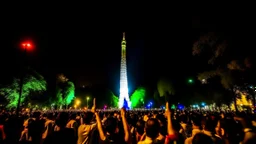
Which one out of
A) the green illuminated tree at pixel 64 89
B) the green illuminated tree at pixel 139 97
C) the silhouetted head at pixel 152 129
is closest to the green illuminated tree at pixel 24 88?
the green illuminated tree at pixel 64 89

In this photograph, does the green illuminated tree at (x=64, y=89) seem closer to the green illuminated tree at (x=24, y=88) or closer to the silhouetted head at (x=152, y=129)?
the green illuminated tree at (x=24, y=88)

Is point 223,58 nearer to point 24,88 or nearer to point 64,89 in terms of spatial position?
point 24,88

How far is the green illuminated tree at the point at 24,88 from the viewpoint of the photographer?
33469mm

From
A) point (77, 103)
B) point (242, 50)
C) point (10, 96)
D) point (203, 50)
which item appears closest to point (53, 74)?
point (10, 96)

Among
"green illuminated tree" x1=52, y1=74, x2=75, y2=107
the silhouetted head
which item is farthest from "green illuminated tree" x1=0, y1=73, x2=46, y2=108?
the silhouetted head

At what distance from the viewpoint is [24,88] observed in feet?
120

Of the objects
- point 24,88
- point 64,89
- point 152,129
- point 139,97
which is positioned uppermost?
point 64,89

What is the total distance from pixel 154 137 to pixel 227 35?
1423 cm

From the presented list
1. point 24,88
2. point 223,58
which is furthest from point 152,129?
point 24,88

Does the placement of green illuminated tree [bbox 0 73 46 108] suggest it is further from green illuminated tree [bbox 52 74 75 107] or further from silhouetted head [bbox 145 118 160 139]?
silhouetted head [bbox 145 118 160 139]

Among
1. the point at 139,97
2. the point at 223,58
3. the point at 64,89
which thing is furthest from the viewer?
the point at 139,97

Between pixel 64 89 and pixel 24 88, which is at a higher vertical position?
pixel 64 89

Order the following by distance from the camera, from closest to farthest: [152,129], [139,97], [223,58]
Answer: [152,129]
[223,58]
[139,97]

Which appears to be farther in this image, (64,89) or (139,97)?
(139,97)
